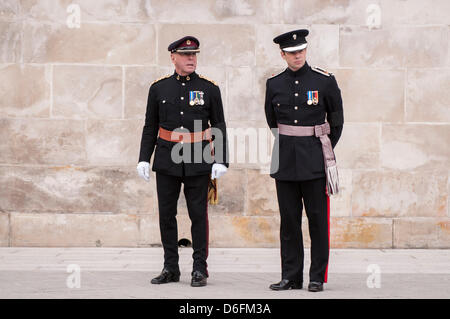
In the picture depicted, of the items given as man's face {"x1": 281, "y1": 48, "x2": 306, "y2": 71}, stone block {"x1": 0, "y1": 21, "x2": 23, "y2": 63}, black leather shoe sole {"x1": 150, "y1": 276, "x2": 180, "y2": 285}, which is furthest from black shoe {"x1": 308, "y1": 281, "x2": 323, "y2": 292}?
stone block {"x1": 0, "y1": 21, "x2": 23, "y2": 63}

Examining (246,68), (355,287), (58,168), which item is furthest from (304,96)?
(58,168)

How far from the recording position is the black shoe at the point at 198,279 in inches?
249

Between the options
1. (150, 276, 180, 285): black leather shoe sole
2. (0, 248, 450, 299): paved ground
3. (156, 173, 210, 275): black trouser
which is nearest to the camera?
(0, 248, 450, 299): paved ground

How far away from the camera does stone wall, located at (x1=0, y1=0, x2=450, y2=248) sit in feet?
28.1

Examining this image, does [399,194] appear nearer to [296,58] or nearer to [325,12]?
[325,12]

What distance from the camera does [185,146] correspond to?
644 cm

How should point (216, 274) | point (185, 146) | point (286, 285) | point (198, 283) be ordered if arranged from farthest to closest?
point (216, 274) < point (185, 146) < point (198, 283) < point (286, 285)

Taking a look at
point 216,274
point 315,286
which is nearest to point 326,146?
point 315,286

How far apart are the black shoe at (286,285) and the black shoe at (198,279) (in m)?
0.54

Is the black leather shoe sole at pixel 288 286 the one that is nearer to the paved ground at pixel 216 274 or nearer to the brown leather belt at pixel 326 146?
the paved ground at pixel 216 274

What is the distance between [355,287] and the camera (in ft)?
20.8

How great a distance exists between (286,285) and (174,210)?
1.11 metres

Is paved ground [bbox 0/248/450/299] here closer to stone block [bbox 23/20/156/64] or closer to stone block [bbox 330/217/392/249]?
stone block [bbox 330/217/392/249]
